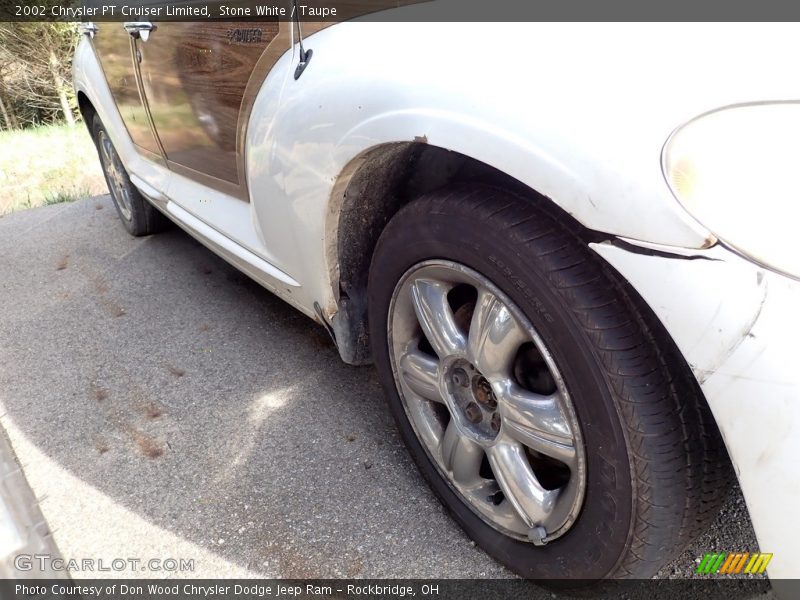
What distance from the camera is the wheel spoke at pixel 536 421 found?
1326 millimetres

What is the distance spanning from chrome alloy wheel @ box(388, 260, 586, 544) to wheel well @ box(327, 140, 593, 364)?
0.78ft

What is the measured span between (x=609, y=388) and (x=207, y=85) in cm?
180

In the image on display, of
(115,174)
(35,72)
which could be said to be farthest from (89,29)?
(35,72)

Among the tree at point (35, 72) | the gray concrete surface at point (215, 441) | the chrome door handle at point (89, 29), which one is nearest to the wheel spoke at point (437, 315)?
the gray concrete surface at point (215, 441)

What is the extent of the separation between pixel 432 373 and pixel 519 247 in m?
0.55

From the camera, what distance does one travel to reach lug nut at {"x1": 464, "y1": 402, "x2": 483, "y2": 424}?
5.26ft

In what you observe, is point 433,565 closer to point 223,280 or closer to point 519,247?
point 519,247

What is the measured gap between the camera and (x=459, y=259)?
1427 mm

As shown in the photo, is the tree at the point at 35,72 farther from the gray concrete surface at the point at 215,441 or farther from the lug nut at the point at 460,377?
the lug nut at the point at 460,377

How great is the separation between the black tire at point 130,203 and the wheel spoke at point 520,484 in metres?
3.35

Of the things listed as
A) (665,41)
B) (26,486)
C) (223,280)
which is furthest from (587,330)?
(223,280)

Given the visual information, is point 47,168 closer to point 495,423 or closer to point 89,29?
point 89,29

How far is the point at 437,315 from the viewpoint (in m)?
1.59

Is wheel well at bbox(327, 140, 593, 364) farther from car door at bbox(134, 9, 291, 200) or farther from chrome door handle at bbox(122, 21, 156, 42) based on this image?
chrome door handle at bbox(122, 21, 156, 42)
